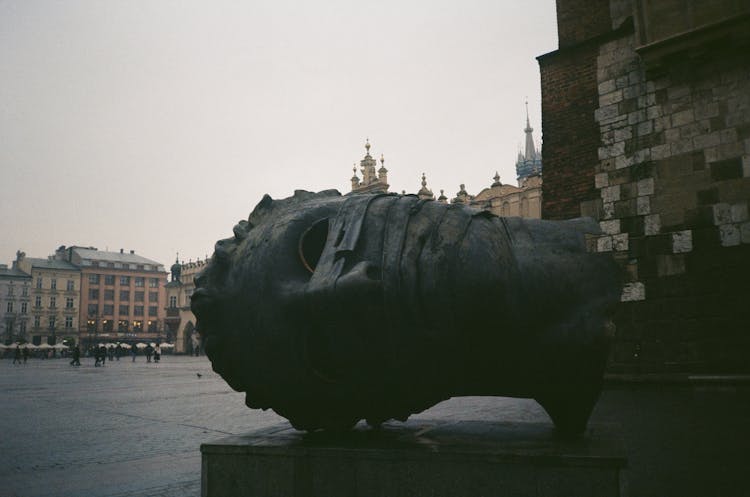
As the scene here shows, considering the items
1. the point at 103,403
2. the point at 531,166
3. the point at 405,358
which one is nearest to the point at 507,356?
the point at 405,358

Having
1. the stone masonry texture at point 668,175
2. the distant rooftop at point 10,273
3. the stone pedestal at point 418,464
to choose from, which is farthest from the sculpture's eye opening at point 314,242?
the distant rooftop at point 10,273

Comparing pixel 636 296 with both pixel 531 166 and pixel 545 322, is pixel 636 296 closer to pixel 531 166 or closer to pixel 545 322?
pixel 545 322

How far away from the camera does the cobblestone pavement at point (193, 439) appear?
11.1 ft

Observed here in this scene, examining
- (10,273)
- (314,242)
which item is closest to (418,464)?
(314,242)

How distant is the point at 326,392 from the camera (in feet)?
8.59

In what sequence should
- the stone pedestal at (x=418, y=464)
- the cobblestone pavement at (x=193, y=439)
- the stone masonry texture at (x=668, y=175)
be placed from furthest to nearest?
the stone masonry texture at (x=668, y=175) → the cobblestone pavement at (x=193, y=439) → the stone pedestal at (x=418, y=464)

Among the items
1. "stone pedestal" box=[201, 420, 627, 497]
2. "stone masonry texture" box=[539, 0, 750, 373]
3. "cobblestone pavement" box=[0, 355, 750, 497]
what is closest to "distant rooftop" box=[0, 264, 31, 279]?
"cobblestone pavement" box=[0, 355, 750, 497]

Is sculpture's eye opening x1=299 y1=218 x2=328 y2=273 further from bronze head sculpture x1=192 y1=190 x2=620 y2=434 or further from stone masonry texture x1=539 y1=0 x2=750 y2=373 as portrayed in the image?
stone masonry texture x1=539 y1=0 x2=750 y2=373

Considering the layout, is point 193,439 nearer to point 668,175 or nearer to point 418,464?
point 418,464

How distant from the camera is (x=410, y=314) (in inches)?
96.0

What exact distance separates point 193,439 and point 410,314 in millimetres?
3994

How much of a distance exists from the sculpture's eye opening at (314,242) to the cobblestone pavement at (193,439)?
5.46ft

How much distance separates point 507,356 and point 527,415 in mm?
3874

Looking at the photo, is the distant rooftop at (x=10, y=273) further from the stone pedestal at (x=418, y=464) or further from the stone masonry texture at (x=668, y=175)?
the stone pedestal at (x=418, y=464)
